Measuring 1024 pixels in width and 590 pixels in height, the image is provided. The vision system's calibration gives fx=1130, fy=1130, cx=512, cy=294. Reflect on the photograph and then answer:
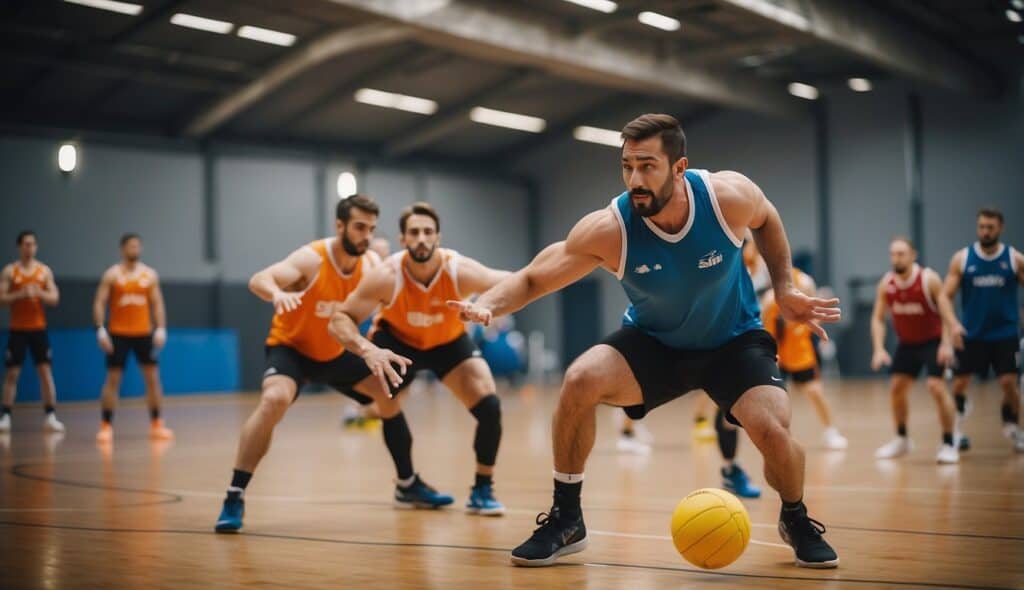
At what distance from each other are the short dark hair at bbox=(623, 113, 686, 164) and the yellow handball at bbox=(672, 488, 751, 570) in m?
1.64

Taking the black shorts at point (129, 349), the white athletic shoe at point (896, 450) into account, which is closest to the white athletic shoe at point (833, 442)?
the white athletic shoe at point (896, 450)

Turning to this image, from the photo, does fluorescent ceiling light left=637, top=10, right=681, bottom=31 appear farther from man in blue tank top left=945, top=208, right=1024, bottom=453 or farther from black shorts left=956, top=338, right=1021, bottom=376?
black shorts left=956, top=338, right=1021, bottom=376

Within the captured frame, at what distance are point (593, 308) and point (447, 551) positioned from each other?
1170 inches

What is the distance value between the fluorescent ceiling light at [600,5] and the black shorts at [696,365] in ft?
56.0

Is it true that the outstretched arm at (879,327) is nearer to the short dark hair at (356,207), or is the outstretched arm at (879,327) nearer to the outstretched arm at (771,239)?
the outstretched arm at (771,239)

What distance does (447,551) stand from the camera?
19.4 feet

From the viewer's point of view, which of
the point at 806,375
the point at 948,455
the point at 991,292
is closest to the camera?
the point at 948,455

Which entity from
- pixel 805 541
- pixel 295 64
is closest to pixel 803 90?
pixel 295 64

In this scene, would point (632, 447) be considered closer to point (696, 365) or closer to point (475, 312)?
point (696, 365)

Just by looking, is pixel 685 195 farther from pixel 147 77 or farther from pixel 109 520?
pixel 147 77

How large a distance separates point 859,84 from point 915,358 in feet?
65.8

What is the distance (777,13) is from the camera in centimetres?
2061

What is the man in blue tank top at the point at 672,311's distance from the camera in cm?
534

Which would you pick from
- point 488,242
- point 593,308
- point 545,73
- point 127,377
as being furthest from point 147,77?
point 593,308
